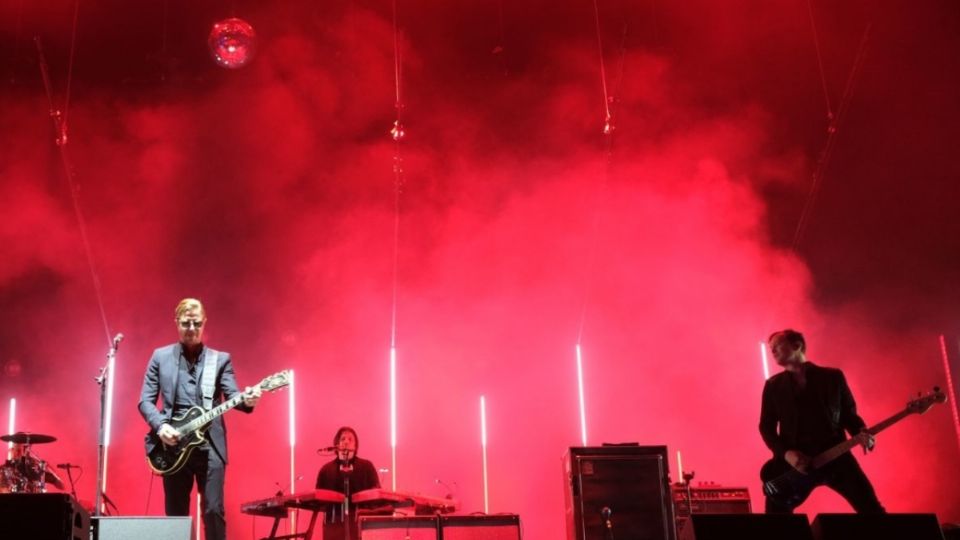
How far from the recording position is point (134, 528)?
182 inches

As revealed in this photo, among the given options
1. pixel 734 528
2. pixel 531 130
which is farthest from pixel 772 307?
pixel 734 528

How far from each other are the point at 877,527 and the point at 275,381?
3616 mm

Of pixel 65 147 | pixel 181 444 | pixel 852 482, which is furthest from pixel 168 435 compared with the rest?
pixel 65 147

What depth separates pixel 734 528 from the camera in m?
3.92

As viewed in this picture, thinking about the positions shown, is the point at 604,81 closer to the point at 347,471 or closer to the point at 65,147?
the point at 347,471

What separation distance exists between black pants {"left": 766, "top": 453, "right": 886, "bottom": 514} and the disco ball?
6.11 m

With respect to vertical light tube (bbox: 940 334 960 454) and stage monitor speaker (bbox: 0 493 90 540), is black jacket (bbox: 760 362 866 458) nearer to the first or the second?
stage monitor speaker (bbox: 0 493 90 540)

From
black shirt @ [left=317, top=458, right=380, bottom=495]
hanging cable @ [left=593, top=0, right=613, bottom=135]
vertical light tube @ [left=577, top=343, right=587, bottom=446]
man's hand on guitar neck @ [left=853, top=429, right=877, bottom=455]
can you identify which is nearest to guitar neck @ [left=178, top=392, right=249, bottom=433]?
black shirt @ [left=317, top=458, right=380, bottom=495]

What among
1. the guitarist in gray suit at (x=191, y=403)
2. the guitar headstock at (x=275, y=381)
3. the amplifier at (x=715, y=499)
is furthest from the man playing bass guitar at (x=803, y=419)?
the guitarist in gray suit at (x=191, y=403)

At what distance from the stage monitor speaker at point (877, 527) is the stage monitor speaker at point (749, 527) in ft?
0.36

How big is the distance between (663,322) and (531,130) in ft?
8.75

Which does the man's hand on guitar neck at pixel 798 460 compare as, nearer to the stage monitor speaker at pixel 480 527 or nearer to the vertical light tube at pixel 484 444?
the stage monitor speaker at pixel 480 527

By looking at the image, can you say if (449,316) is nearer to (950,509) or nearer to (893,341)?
(893,341)

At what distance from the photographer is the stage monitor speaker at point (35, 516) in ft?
11.2
